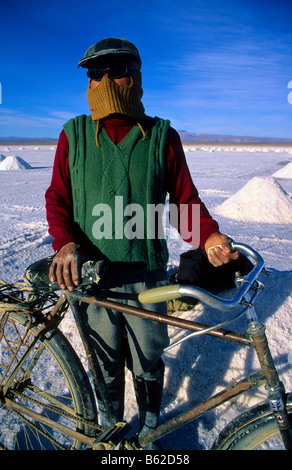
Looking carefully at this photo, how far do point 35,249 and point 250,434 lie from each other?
3744 millimetres

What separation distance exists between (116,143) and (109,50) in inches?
13.8

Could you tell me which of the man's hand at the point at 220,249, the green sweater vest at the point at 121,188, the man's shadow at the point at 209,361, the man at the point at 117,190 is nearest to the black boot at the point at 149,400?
the man at the point at 117,190

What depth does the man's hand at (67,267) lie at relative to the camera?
4.08ft

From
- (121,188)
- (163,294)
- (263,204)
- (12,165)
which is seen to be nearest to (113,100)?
(121,188)

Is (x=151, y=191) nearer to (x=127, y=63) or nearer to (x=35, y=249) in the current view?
(x=127, y=63)

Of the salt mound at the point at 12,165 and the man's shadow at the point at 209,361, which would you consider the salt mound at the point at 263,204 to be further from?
the salt mound at the point at 12,165

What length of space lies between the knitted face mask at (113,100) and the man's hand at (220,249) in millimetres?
609

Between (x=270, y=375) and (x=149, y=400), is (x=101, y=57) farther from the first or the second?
(x=149, y=400)

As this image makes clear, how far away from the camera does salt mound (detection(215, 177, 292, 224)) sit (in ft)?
19.7

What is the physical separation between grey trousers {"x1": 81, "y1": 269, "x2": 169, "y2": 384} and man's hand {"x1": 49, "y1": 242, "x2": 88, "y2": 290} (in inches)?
8.8
